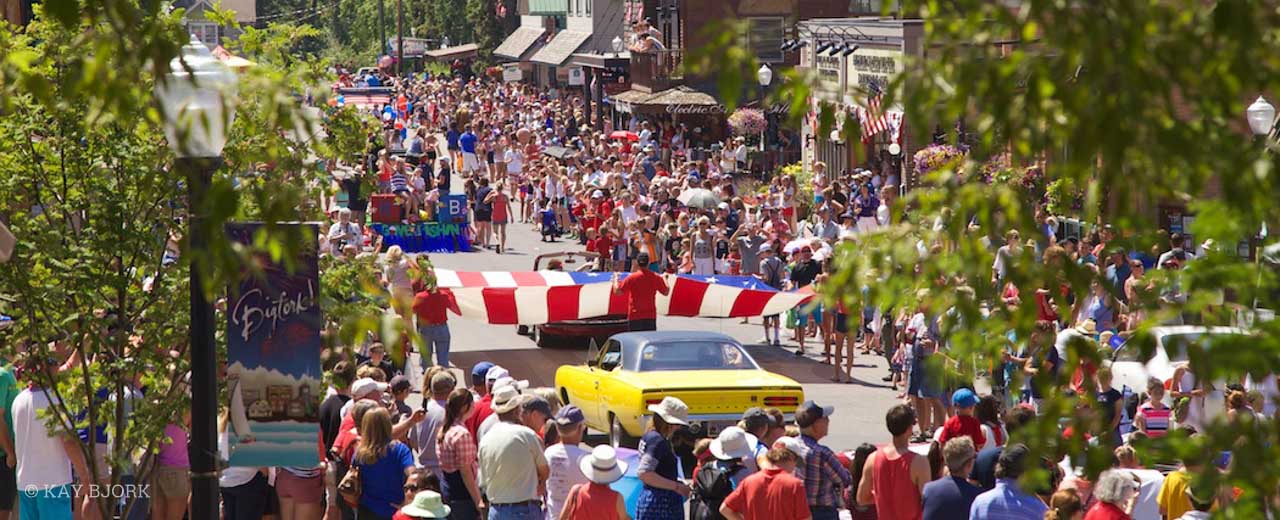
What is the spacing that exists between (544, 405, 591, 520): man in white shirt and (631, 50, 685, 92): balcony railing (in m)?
42.3

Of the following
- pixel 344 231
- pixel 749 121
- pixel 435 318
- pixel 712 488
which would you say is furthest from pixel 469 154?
pixel 712 488

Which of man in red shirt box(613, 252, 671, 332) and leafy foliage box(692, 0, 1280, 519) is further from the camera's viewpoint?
man in red shirt box(613, 252, 671, 332)

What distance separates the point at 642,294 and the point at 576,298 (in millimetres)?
1978

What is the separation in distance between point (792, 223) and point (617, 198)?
4.16 m

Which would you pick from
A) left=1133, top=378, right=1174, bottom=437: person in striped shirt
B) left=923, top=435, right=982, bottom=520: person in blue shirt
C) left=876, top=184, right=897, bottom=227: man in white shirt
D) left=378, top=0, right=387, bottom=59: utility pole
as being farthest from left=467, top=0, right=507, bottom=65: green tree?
left=923, top=435, right=982, bottom=520: person in blue shirt

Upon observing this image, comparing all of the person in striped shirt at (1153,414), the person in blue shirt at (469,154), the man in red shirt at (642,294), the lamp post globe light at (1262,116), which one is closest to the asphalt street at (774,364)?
the man in red shirt at (642,294)

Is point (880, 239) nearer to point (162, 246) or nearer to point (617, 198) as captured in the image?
point (162, 246)

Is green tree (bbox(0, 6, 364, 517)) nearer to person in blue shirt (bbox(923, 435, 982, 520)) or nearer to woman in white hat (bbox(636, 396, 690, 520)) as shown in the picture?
woman in white hat (bbox(636, 396, 690, 520))

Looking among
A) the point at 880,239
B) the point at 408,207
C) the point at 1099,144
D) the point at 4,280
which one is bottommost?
the point at 408,207

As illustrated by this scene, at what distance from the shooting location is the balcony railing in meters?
56.1

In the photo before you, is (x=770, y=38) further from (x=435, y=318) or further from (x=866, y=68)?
(x=435, y=318)

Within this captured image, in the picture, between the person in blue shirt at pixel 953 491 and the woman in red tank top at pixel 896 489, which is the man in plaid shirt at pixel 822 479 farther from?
the person in blue shirt at pixel 953 491

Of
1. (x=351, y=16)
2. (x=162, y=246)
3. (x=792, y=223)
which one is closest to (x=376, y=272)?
(x=162, y=246)

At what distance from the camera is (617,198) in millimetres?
35188
